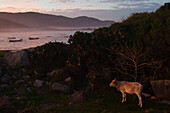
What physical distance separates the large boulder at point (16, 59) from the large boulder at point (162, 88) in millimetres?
14509

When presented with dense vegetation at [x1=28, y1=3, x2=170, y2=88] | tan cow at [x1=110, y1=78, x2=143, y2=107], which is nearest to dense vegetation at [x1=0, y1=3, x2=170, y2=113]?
dense vegetation at [x1=28, y1=3, x2=170, y2=88]

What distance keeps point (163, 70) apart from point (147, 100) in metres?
3.28

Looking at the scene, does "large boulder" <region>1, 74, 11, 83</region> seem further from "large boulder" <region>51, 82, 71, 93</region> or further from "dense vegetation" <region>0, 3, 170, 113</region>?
"large boulder" <region>51, 82, 71, 93</region>

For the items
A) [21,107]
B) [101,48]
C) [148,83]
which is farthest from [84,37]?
[21,107]

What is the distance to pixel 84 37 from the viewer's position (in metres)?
18.0

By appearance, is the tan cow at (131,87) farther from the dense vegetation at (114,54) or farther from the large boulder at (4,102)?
the large boulder at (4,102)

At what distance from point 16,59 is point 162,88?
1597cm

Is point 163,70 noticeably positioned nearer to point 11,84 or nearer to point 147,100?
point 147,100

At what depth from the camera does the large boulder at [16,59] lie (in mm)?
19688

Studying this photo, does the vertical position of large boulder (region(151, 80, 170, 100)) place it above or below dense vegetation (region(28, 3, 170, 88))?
below

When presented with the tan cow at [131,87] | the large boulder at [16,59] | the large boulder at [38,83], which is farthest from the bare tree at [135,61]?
the large boulder at [16,59]

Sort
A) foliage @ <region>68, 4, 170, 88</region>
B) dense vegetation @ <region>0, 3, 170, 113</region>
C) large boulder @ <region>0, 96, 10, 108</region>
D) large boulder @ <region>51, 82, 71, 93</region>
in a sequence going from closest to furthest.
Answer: dense vegetation @ <region>0, 3, 170, 113</region>
large boulder @ <region>0, 96, 10, 108</region>
foliage @ <region>68, 4, 170, 88</region>
large boulder @ <region>51, 82, 71, 93</region>

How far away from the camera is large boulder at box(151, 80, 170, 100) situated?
449 inches

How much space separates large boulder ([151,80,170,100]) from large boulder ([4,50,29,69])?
14509 millimetres
